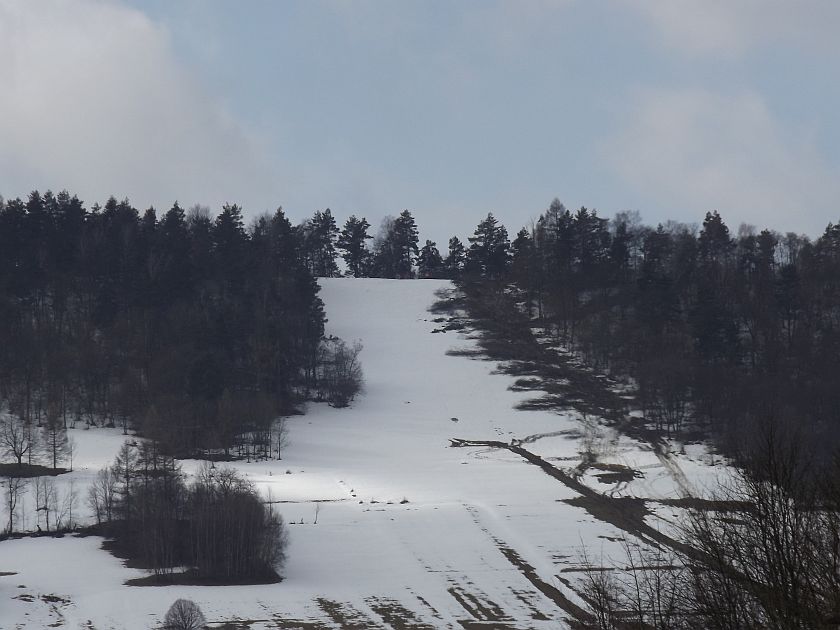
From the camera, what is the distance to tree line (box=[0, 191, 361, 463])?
65.4 metres

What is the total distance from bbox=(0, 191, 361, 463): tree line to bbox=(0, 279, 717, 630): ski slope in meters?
4.31

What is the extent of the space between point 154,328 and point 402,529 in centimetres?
4349

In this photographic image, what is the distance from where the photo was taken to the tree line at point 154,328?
6538 cm

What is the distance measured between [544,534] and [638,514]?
564 cm

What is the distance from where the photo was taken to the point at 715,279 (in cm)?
9525

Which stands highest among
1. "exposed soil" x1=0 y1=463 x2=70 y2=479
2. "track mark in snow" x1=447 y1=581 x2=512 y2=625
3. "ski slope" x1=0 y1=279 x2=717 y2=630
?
"exposed soil" x1=0 y1=463 x2=70 y2=479

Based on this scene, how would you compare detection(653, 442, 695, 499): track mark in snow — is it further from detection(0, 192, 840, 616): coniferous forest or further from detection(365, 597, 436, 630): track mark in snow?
detection(365, 597, 436, 630): track mark in snow

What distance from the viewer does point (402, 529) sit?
1633 inches

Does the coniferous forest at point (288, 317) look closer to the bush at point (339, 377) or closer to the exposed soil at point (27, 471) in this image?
the bush at point (339, 377)

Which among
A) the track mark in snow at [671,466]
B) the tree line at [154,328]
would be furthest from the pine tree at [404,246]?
the track mark in snow at [671,466]

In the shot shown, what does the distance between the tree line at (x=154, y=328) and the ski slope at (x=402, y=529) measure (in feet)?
14.1

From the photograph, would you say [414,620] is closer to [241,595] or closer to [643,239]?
[241,595]

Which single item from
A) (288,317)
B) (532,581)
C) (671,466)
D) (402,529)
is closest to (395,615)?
(532,581)

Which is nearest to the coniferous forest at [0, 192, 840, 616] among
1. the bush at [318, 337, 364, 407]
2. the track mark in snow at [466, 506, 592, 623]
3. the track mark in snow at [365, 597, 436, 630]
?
the bush at [318, 337, 364, 407]
